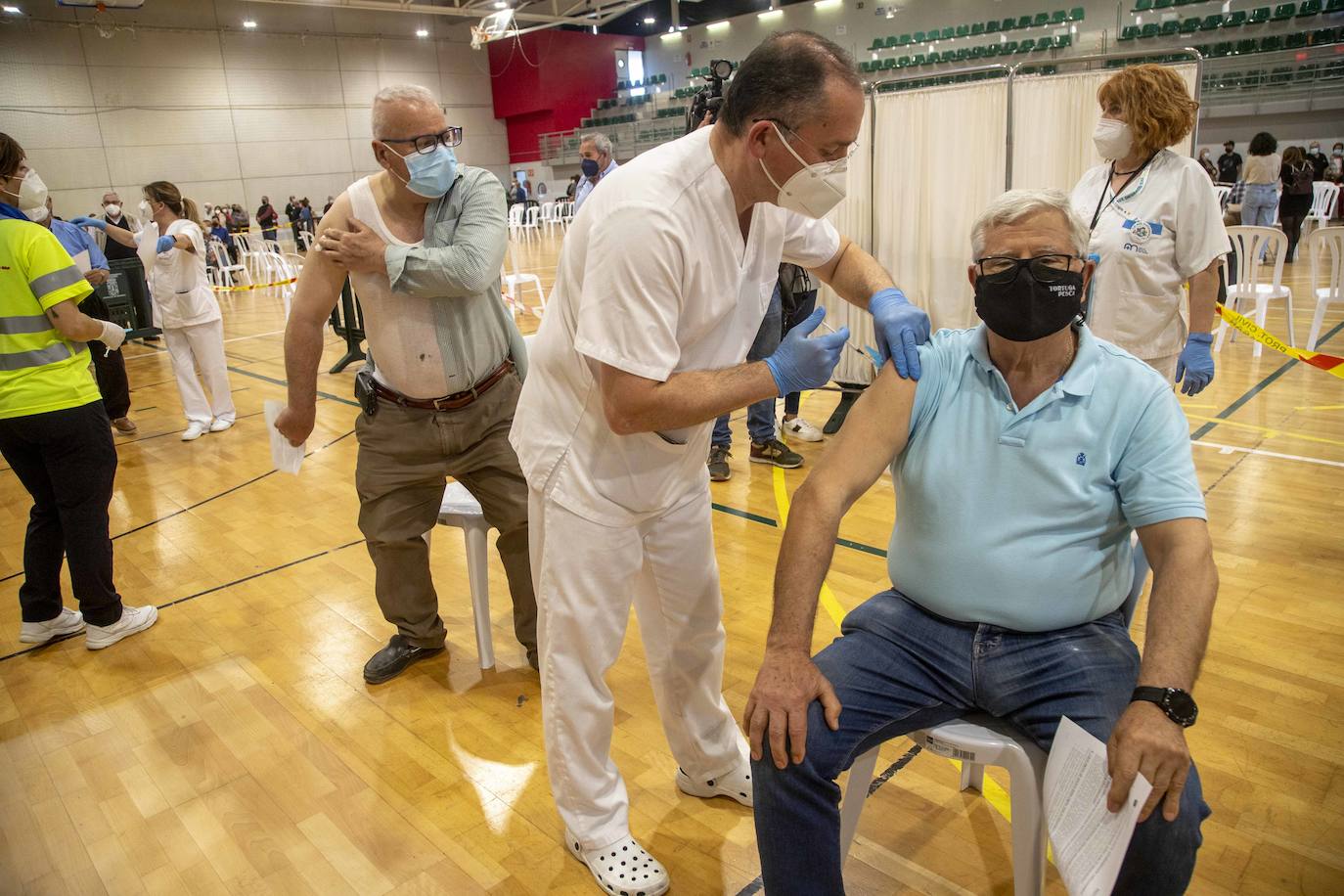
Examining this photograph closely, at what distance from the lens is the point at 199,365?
19.3 feet

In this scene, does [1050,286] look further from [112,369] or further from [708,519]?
[112,369]

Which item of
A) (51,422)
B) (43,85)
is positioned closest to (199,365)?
(51,422)

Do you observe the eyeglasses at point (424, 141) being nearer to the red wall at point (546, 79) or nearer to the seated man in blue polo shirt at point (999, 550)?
the seated man in blue polo shirt at point (999, 550)

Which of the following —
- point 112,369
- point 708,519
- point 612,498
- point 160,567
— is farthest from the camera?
point 112,369

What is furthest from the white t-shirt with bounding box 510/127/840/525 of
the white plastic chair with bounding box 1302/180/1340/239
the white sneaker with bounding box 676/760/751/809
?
the white plastic chair with bounding box 1302/180/1340/239

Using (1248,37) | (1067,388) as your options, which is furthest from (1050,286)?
(1248,37)

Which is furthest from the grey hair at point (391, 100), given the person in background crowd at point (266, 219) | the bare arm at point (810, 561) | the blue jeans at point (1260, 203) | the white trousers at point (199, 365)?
the person in background crowd at point (266, 219)

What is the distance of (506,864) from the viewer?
6.48ft

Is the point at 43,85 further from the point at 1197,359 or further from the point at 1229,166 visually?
the point at 1197,359

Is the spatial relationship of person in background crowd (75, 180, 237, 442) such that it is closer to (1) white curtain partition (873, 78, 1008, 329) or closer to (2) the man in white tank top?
(2) the man in white tank top

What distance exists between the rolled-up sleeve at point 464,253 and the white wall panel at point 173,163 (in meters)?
20.0

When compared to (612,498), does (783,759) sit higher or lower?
lower

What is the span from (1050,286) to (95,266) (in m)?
Answer: 5.57

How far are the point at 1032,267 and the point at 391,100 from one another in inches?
65.5
